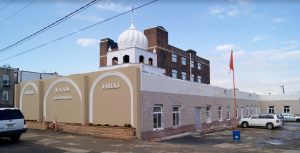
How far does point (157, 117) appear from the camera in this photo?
76.3 feet

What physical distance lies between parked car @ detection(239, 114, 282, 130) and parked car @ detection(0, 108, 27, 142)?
26779 millimetres

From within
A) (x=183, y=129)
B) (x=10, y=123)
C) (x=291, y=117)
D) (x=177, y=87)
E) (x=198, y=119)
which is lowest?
(x=291, y=117)

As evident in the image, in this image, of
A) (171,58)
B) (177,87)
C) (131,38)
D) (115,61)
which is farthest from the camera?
(171,58)

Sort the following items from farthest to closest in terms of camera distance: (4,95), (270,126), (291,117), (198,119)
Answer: (4,95) → (291,117) → (270,126) → (198,119)

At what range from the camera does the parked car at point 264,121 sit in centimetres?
3553

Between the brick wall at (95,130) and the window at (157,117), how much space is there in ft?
8.96

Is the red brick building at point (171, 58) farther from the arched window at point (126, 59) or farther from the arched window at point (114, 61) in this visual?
the arched window at point (126, 59)

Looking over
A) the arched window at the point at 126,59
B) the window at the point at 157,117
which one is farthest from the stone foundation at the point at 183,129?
the arched window at the point at 126,59

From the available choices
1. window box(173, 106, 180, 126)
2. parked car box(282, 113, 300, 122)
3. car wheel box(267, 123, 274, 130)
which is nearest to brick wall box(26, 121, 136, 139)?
window box(173, 106, 180, 126)

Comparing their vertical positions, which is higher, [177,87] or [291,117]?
[177,87]

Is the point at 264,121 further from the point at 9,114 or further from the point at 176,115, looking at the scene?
the point at 9,114

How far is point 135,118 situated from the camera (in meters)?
21.0

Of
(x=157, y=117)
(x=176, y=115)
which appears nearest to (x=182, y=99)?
(x=176, y=115)

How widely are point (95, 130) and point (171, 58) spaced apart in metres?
36.1
